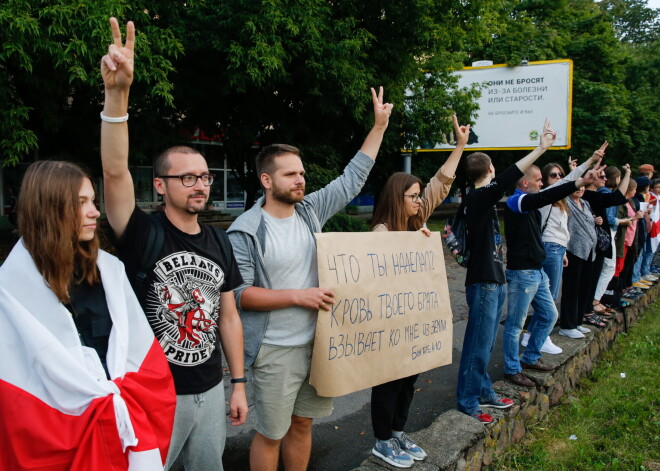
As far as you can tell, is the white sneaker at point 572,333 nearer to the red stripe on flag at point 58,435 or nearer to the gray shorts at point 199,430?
the gray shorts at point 199,430

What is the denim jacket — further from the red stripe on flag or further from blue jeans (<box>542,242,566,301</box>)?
blue jeans (<box>542,242,566,301</box>)

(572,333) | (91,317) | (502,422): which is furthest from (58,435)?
(572,333)

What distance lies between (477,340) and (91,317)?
2.66 m

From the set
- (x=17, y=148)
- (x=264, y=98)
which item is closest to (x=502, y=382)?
(x=17, y=148)

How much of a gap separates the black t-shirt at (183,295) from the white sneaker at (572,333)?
4521 mm

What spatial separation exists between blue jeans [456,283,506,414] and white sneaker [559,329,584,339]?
7.90ft

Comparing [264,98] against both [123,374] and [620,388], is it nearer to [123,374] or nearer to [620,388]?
[620,388]

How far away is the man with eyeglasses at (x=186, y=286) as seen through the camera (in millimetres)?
2121

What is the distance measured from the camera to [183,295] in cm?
218

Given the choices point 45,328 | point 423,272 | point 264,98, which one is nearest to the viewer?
point 45,328

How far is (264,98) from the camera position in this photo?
1058 cm

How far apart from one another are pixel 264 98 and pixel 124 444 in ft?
31.4

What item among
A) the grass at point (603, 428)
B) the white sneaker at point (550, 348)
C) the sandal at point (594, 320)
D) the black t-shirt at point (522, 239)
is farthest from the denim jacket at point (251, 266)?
the sandal at point (594, 320)

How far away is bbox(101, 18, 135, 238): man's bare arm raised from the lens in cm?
183
